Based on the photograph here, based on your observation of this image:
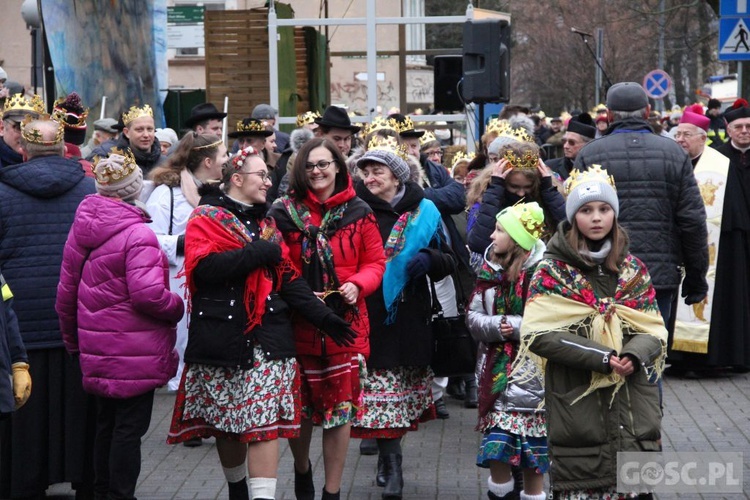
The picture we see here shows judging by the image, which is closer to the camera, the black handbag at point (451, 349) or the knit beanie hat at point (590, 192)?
the knit beanie hat at point (590, 192)

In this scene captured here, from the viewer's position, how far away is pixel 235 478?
6.67m

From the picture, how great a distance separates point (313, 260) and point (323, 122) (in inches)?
101

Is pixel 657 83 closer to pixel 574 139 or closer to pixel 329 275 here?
pixel 574 139

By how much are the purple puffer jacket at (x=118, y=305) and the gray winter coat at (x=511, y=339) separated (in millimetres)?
1553

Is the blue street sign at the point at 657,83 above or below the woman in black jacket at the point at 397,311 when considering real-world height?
above

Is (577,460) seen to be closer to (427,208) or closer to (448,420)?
(427,208)

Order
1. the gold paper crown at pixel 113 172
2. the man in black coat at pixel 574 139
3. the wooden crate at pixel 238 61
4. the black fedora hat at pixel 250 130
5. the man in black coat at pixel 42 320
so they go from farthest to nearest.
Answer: the wooden crate at pixel 238 61, the man in black coat at pixel 574 139, the black fedora hat at pixel 250 130, the man in black coat at pixel 42 320, the gold paper crown at pixel 113 172

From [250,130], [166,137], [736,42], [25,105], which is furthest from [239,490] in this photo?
[736,42]

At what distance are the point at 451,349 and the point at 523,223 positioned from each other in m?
1.10

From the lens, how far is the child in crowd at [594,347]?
18.7 feet

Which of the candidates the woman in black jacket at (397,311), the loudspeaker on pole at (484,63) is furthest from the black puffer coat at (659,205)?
A: the loudspeaker on pole at (484,63)

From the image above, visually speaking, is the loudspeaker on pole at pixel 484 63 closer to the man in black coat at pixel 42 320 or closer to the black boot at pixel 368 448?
the black boot at pixel 368 448

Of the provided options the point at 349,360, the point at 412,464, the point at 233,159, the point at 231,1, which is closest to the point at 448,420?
the point at 412,464

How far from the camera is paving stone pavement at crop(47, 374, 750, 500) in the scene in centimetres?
768
